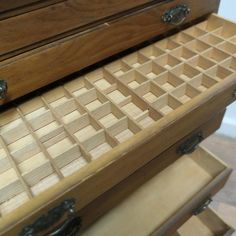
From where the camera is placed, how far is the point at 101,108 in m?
0.65

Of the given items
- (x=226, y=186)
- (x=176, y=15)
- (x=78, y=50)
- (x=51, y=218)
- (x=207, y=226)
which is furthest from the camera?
(x=226, y=186)

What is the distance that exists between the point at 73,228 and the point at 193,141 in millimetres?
361

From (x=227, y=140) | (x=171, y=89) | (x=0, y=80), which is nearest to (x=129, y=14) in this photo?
(x=171, y=89)

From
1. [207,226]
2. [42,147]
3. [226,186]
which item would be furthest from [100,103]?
[226,186]

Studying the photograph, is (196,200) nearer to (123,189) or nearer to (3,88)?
(123,189)

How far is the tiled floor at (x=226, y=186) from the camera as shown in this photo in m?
1.29

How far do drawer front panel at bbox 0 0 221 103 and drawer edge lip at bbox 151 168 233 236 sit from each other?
0.43 meters

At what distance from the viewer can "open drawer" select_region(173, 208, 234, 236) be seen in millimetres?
981

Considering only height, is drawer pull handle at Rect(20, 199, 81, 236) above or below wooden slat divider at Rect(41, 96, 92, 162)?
below

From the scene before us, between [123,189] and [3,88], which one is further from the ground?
[3,88]

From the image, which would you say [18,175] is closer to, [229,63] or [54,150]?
[54,150]

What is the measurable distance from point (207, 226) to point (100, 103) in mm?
625


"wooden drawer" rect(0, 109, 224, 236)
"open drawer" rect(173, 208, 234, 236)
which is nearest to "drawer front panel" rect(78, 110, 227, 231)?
"wooden drawer" rect(0, 109, 224, 236)

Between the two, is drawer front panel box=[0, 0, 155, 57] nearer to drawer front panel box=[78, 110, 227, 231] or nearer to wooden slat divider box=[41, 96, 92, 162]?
wooden slat divider box=[41, 96, 92, 162]
